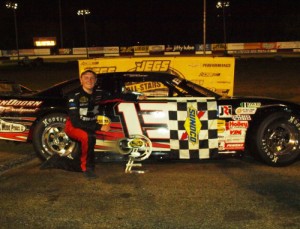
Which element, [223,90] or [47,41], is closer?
[223,90]

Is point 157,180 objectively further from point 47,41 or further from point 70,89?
point 47,41

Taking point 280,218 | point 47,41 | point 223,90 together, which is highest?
point 47,41

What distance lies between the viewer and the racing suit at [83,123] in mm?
5230

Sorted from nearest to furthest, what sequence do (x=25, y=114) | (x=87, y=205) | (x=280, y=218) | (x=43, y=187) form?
(x=280, y=218)
(x=87, y=205)
(x=43, y=187)
(x=25, y=114)

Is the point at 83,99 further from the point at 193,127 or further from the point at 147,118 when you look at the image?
the point at 193,127

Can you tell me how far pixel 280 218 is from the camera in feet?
13.0

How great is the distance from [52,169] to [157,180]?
4.80 ft

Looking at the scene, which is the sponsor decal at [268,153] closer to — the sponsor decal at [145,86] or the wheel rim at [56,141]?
the sponsor decal at [145,86]

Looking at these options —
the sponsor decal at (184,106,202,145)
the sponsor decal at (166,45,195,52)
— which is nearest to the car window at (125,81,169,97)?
the sponsor decal at (184,106,202,145)

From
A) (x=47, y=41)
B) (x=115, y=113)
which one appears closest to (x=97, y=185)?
(x=115, y=113)

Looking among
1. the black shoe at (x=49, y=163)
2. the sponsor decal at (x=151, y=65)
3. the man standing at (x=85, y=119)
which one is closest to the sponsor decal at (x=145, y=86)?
the man standing at (x=85, y=119)

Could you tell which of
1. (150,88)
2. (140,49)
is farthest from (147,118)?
(140,49)

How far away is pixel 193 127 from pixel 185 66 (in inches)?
167

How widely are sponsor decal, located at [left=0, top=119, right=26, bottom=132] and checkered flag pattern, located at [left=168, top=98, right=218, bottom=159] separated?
2.06 metres
